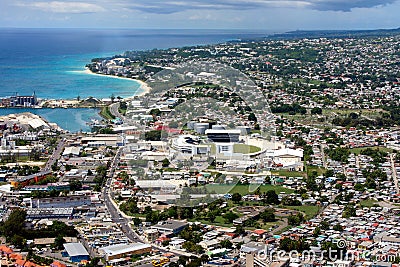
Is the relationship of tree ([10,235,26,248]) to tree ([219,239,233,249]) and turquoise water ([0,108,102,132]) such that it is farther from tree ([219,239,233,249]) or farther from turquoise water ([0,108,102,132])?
turquoise water ([0,108,102,132])

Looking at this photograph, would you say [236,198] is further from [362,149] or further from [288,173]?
[362,149]

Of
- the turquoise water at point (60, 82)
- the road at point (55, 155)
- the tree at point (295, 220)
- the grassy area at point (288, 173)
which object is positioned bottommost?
the turquoise water at point (60, 82)

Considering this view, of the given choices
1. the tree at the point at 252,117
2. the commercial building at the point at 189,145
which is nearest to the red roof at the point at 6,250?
the commercial building at the point at 189,145

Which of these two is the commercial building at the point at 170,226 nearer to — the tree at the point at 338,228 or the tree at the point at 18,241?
the tree at the point at 18,241

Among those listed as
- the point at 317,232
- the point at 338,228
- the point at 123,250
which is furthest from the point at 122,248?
the point at 338,228

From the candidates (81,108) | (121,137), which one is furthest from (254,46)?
(121,137)

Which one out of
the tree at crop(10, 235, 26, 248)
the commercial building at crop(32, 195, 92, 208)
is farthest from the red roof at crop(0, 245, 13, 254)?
the commercial building at crop(32, 195, 92, 208)
